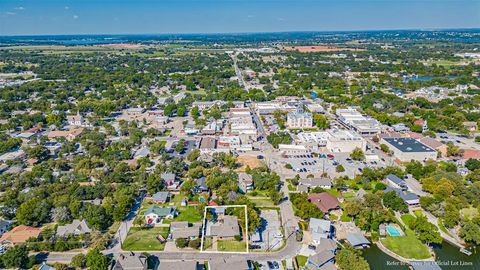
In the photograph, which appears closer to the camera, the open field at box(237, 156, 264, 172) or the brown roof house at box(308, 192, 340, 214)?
the brown roof house at box(308, 192, 340, 214)

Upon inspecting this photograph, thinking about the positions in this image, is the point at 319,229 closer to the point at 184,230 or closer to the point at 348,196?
the point at 348,196

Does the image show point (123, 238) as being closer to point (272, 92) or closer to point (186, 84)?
point (272, 92)

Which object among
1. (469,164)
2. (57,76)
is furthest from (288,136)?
(57,76)

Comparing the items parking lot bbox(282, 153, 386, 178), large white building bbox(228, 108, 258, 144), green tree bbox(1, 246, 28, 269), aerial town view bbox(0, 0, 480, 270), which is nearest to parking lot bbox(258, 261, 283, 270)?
aerial town view bbox(0, 0, 480, 270)

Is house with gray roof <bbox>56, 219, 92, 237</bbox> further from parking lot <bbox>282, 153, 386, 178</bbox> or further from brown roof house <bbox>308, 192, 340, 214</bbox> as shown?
parking lot <bbox>282, 153, 386, 178</bbox>

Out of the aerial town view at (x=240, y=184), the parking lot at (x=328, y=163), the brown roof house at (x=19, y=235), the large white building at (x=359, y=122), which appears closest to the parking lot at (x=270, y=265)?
the aerial town view at (x=240, y=184)
